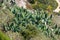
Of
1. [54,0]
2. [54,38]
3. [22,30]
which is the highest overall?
[22,30]

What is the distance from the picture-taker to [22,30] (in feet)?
45.8

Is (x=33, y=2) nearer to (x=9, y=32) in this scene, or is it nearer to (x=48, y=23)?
(x=48, y=23)

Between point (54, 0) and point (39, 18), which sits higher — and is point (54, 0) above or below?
below

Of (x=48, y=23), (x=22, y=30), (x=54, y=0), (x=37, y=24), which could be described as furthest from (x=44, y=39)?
(x=54, y=0)

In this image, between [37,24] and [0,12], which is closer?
[0,12]

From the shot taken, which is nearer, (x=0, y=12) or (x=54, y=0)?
(x=0, y=12)

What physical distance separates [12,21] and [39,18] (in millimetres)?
2854

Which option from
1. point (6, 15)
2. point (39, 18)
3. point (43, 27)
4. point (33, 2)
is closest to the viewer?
point (6, 15)

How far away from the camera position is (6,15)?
1486cm

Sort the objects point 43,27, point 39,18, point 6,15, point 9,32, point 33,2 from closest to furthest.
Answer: point 9,32
point 6,15
point 43,27
point 39,18
point 33,2

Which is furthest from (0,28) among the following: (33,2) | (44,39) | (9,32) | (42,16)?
(33,2)

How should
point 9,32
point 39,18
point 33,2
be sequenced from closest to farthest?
point 9,32, point 39,18, point 33,2

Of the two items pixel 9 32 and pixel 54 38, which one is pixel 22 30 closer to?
pixel 9 32

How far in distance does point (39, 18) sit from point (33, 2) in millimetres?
13904
